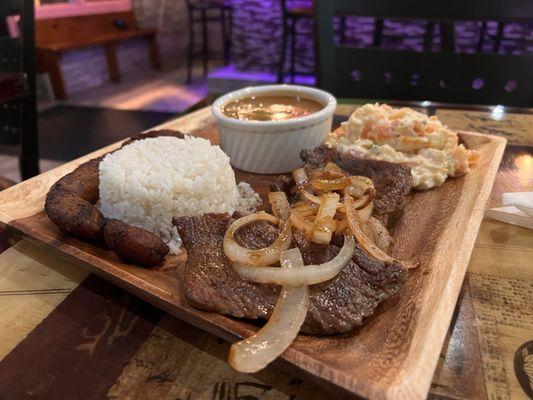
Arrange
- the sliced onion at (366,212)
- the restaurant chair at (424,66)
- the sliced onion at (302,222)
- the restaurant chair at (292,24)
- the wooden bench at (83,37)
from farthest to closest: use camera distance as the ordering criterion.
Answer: the wooden bench at (83,37), the restaurant chair at (292,24), the restaurant chair at (424,66), the sliced onion at (366,212), the sliced onion at (302,222)

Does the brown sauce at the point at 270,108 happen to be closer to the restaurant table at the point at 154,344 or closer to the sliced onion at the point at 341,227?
the sliced onion at the point at 341,227

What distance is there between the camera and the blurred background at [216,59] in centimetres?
335

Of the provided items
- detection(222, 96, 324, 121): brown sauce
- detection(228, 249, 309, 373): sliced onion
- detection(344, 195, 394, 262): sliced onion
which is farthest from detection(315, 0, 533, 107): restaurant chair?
detection(228, 249, 309, 373): sliced onion

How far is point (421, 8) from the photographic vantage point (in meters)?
3.36

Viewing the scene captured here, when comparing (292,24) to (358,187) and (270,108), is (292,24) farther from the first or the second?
(358,187)

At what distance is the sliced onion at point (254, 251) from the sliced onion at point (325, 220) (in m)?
0.09

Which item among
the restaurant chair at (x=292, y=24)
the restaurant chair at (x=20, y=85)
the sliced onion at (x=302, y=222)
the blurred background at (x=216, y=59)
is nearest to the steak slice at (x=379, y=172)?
the sliced onion at (x=302, y=222)

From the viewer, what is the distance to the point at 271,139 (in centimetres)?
230

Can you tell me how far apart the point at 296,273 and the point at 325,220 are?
26 centimetres

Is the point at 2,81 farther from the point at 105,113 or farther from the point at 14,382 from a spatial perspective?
the point at 105,113

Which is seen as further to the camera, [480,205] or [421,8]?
[421,8]

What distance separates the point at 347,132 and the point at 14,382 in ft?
6.17

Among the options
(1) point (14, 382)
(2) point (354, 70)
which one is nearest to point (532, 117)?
(2) point (354, 70)

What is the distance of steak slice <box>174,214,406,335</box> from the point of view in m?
1.22
